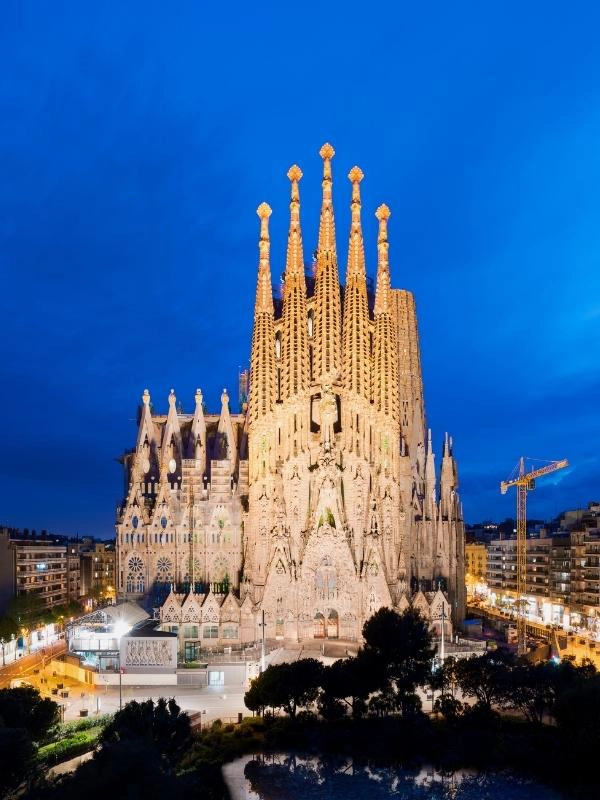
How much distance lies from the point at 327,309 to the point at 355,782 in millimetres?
43649

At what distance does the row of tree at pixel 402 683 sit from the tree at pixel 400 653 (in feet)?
0.16

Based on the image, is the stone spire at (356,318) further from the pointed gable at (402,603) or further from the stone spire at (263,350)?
the pointed gable at (402,603)

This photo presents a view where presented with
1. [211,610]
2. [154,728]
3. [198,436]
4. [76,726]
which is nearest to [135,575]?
[211,610]

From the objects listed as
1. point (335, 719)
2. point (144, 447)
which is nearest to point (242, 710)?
point (335, 719)

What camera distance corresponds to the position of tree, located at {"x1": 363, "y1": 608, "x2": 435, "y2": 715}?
43.0 metres

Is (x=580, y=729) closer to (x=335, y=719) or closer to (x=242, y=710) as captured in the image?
(x=335, y=719)

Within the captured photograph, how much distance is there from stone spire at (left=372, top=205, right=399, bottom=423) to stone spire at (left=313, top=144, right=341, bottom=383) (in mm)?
3566

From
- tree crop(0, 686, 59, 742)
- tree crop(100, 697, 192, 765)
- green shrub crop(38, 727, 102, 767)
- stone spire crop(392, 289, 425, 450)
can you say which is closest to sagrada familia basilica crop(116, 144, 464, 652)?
stone spire crop(392, 289, 425, 450)

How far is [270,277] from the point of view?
247 feet

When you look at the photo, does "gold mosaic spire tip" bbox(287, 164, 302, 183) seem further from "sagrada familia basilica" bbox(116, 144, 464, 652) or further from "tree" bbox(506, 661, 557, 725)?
"tree" bbox(506, 661, 557, 725)

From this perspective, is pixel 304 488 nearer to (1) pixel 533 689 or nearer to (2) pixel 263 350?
(2) pixel 263 350

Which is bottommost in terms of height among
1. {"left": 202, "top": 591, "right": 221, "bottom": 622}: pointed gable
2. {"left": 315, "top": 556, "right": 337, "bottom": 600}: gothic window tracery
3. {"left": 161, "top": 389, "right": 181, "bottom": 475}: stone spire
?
{"left": 202, "top": 591, "right": 221, "bottom": 622}: pointed gable

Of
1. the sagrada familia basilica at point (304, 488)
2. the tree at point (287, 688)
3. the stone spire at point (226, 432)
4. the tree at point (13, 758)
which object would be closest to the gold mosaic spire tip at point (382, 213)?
the sagrada familia basilica at point (304, 488)

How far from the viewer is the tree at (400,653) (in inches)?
1693
